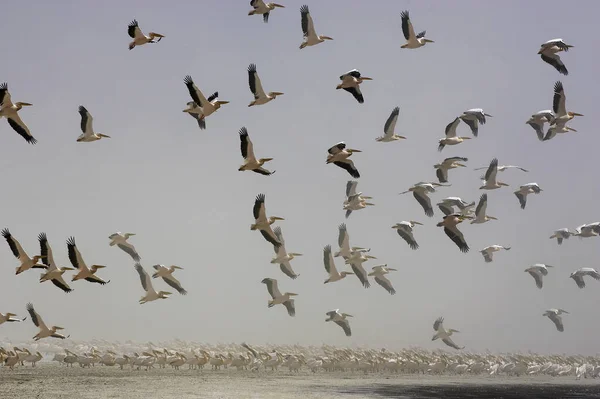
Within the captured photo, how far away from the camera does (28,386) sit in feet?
103

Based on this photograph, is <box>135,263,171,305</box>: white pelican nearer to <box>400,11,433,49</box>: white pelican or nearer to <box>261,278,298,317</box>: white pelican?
<box>261,278,298,317</box>: white pelican

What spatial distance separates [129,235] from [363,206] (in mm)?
9733

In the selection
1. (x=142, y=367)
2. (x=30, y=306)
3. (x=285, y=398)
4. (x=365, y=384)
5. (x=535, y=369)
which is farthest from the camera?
(x=142, y=367)

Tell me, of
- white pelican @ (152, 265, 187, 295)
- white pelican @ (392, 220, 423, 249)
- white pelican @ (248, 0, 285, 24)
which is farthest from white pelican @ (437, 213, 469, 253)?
white pelican @ (152, 265, 187, 295)

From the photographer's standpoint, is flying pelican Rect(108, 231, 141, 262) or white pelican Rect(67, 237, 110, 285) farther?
flying pelican Rect(108, 231, 141, 262)

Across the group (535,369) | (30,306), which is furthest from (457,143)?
(535,369)

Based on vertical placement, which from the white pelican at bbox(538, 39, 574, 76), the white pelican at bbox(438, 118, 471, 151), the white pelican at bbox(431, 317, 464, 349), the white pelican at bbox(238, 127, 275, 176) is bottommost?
the white pelican at bbox(431, 317, 464, 349)

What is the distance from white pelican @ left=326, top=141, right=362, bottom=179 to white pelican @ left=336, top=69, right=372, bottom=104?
→ 1825mm

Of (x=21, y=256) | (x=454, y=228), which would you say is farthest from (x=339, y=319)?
(x=21, y=256)

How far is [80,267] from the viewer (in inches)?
965

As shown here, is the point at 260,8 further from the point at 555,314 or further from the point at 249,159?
the point at 555,314

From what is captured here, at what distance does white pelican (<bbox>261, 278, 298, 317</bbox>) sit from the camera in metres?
35.7

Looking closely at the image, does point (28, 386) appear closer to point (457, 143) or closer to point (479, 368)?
point (457, 143)

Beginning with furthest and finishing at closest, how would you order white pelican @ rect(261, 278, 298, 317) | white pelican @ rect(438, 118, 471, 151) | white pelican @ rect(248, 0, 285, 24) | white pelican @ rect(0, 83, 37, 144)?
white pelican @ rect(261, 278, 298, 317)
white pelican @ rect(438, 118, 471, 151)
white pelican @ rect(248, 0, 285, 24)
white pelican @ rect(0, 83, 37, 144)
